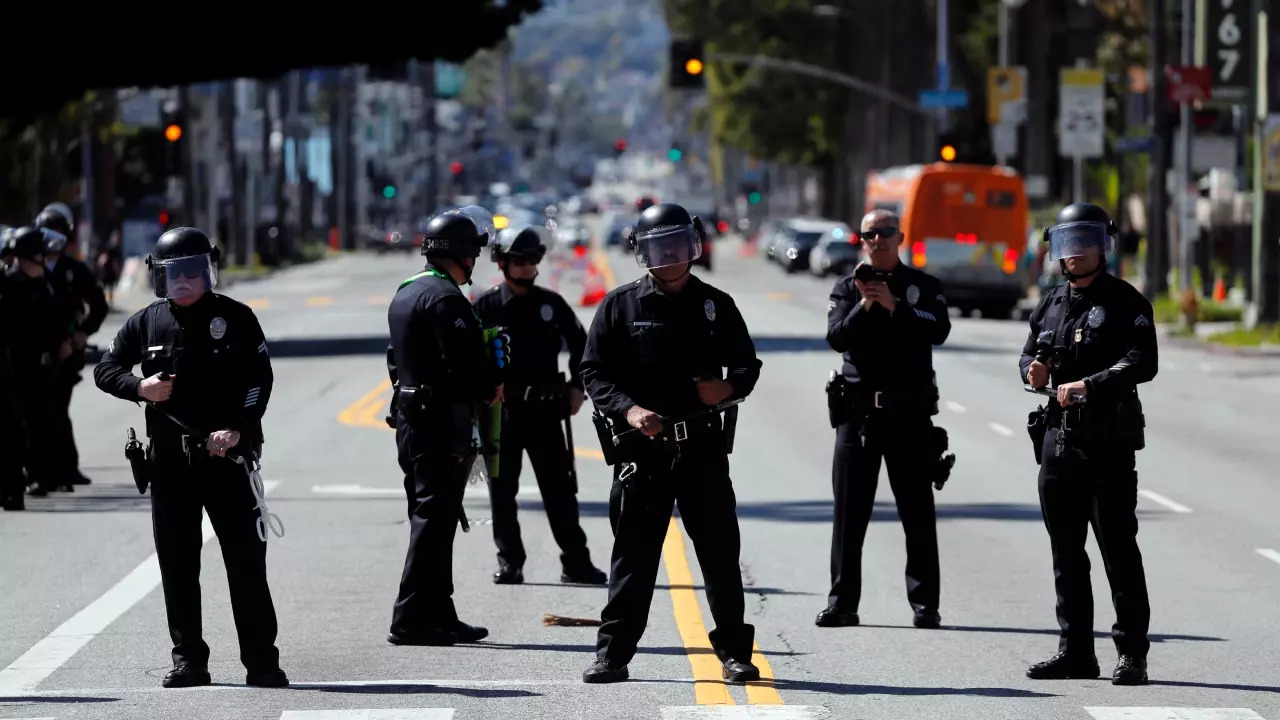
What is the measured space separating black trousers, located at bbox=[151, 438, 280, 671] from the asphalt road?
0.80 ft

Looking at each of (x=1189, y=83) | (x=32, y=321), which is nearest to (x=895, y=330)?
(x=32, y=321)

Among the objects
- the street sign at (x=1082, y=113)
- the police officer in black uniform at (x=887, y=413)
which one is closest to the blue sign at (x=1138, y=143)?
the street sign at (x=1082, y=113)

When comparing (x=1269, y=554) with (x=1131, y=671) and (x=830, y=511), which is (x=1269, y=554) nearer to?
(x=830, y=511)

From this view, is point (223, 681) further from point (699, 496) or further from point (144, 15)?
point (144, 15)

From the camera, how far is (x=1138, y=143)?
43.9 meters

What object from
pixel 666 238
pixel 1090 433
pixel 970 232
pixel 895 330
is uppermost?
pixel 666 238

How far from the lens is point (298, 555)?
14555 millimetres

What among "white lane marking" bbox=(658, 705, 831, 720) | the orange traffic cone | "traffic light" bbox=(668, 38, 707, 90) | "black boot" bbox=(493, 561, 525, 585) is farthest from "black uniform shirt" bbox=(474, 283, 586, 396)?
"traffic light" bbox=(668, 38, 707, 90)

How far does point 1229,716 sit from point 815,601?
371 centimetres

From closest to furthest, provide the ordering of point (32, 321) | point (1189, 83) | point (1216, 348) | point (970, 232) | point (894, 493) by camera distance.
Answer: point (894, 493), point (32, 321), point (1216, 348), point (1189, 83), point (970, 232)

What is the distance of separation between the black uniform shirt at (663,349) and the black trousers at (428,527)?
1469 mm

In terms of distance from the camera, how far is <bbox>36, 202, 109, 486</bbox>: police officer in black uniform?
17.7 meters

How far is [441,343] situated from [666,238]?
1635 mm

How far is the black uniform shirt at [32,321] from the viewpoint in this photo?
56.3 feet
